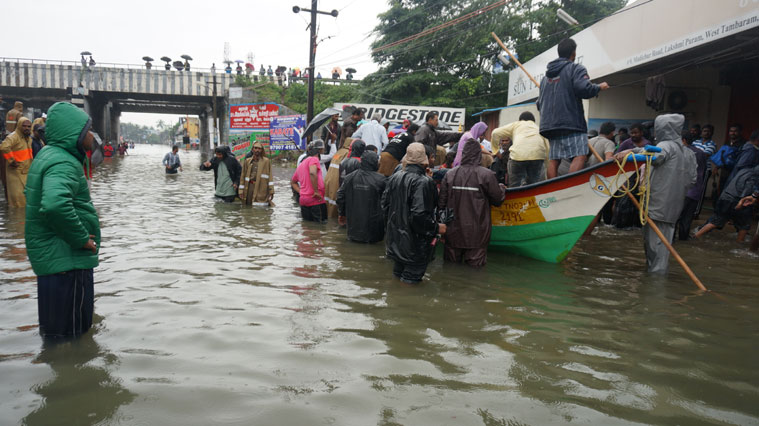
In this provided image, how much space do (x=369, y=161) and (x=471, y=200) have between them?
79.9 inches

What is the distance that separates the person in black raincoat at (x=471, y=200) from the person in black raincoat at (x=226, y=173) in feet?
23.7

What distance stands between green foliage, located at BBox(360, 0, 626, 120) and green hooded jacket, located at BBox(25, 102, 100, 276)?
26.6 meters

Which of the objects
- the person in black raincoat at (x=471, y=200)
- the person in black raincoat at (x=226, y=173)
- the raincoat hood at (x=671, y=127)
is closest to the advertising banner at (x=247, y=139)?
the person in black raincoat at (x=226, y=173)

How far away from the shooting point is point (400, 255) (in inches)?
218

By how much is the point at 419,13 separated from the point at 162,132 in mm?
167952

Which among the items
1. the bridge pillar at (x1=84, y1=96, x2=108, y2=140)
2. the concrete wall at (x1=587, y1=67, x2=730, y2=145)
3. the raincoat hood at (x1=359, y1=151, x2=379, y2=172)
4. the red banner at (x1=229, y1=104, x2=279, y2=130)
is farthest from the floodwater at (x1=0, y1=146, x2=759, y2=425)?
the bridge pillar at (x1=84, y1=96, x2=108, y2=140)

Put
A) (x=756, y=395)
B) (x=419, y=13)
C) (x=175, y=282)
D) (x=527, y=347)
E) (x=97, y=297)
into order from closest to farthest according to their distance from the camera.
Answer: (x=756, y=395)
(x=527, y=347)
(x=97, y=297)
(x=175, y=282)
(x=419, y=13)

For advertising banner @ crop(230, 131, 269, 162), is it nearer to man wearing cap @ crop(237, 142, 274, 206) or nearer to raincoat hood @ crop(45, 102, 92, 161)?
man wearing cap @ crop(237, 142, 274, 206)

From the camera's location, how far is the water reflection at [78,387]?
274cm

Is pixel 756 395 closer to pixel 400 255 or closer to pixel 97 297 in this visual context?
pixel 400 255

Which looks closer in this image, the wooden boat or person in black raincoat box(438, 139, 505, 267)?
the wooden boat

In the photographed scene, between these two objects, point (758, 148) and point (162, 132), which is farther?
point (162, 132)

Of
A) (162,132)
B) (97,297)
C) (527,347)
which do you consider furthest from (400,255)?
(162,132)

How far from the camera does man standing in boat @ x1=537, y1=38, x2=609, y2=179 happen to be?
636cm
